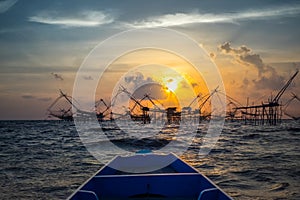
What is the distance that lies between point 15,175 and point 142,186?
11.5 meters

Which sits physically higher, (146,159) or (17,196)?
(146,159)

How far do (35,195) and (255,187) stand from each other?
29.4 feet

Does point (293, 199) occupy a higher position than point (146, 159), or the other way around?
point (146, 159)

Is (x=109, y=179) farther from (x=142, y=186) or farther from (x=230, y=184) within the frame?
(x=230, y=184)

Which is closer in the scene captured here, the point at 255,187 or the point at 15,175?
the point at 255,187

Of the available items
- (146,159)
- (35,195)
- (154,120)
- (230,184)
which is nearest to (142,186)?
(146,159)

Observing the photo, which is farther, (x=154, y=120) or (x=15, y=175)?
(x=154, y=120)

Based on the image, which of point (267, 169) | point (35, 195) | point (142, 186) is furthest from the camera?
point (267, 169)

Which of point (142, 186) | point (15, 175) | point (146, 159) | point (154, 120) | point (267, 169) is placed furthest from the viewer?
point (154, 120)

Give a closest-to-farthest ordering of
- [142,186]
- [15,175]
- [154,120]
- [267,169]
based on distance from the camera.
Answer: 1. [142,186]
2. [15,175]
3. [267,169]
4. [154,120]

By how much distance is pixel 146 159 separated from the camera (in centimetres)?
1102

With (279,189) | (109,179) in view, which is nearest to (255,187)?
(279,189)

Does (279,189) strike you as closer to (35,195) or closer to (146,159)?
(146,159)

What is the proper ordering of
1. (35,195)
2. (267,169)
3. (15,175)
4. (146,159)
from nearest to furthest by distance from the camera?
(146,159)
(35,195)
(15,175)
(267,169)
